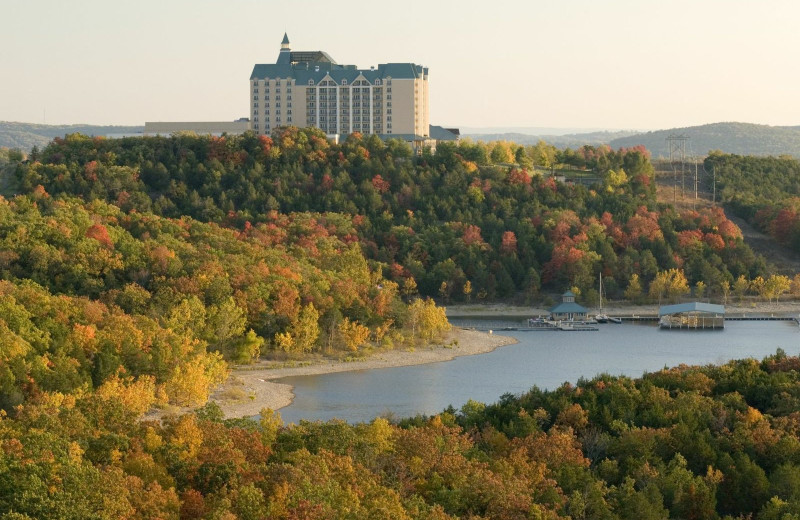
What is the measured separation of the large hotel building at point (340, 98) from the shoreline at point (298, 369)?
1373 inches

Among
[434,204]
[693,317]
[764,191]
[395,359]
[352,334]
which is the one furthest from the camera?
[764,191]

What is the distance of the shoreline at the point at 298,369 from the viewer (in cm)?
4481

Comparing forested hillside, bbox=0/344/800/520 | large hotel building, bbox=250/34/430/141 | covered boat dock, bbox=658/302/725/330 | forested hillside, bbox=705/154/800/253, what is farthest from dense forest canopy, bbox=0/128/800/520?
large hotel building, bbox=250/34/430/141

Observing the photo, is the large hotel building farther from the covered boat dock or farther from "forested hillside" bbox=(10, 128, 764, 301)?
the covered boat dock

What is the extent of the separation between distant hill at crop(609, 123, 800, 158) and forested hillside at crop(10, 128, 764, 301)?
290 ft

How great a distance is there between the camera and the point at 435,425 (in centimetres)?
3369

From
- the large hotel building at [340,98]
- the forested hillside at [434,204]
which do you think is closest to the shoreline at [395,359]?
the forested hillside at [434,204]

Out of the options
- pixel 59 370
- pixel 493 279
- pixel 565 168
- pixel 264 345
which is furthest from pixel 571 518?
pixel 565 168

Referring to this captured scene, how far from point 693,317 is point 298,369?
22916 millimetres

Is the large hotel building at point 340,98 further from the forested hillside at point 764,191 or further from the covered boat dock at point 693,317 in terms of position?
the covered boat dock at point 693,317

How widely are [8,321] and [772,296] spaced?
43.3 meters

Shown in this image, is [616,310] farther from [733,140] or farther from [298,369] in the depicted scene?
[733,140]

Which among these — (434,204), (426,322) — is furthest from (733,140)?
(426,322)

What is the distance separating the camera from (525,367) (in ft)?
176
